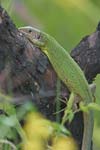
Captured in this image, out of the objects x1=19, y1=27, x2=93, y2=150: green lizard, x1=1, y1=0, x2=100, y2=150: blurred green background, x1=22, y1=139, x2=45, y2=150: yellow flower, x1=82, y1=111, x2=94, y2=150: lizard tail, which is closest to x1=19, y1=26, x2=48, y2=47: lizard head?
x1=19, y1=27, x2=93, y2=150: green lizard

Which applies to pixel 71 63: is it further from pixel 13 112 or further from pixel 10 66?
pixel 13 112

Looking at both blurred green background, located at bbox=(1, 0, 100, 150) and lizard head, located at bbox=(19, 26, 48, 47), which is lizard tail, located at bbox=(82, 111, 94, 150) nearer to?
lizard head, located at bbox=(19, 26, 48, 47)

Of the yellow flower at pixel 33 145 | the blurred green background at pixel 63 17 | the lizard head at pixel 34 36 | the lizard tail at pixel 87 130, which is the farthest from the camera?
the blurred green background at pixel 63 17

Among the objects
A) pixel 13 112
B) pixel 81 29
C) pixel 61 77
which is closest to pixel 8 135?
pixel 13 112

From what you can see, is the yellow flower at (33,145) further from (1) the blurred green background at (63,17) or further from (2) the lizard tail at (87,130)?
(1) the blurred green background at (63,17)

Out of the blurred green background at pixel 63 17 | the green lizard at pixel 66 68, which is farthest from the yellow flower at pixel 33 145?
the blurred green background at pixel 63 17

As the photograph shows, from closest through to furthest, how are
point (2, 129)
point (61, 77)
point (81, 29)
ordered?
point (2, 129)
point (61, 77)
point (81, 29)
